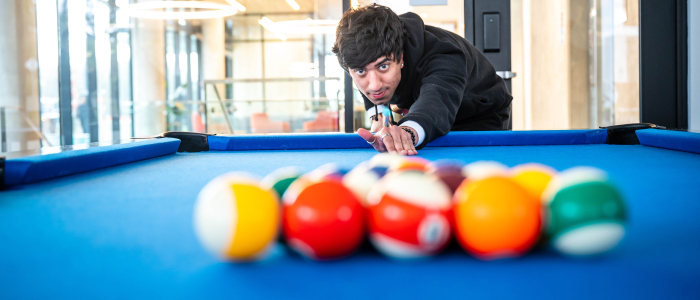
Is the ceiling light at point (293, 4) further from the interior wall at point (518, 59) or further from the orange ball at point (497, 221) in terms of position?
the orange ball at point (497, 221)

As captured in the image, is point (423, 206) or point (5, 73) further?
point (5, 73)

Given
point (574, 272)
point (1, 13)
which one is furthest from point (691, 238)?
point (1, 13)

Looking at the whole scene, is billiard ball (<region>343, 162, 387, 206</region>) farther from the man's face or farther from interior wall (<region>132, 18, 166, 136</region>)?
interior wall (<region>132, 18, 166, 136</region>)

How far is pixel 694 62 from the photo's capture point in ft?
13.4

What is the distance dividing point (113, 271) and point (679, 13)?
4.82 metres

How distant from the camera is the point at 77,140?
6.84 meters

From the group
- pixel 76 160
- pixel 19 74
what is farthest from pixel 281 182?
pixel 19 74

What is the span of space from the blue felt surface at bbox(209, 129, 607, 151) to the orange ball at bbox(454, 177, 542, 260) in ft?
5.79

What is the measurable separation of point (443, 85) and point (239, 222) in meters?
1.71

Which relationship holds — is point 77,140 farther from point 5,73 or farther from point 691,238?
point 691,238

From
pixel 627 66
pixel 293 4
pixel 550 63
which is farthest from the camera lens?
pixel 293 4

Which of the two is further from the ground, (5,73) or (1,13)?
(1,13)

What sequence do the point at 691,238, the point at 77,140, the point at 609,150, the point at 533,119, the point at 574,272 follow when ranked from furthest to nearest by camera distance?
the point at 533,119
the point at 77,140
the point at 609,150
the point at 691,238
the point at 574,272

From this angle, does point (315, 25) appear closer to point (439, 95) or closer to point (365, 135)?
point (439, 95)
